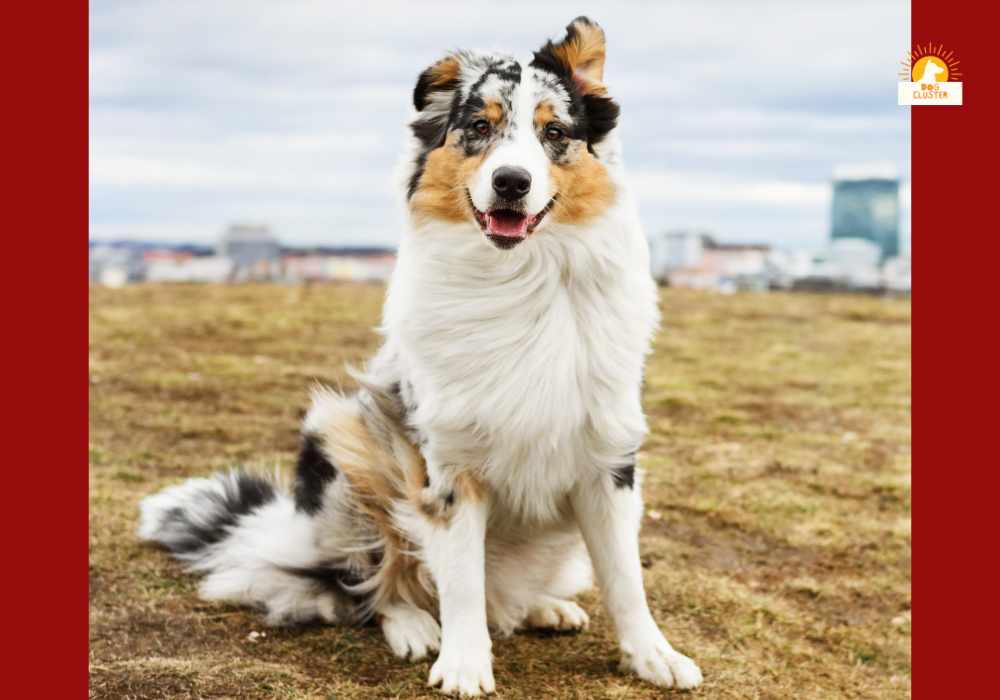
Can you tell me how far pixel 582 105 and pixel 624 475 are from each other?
1369mm

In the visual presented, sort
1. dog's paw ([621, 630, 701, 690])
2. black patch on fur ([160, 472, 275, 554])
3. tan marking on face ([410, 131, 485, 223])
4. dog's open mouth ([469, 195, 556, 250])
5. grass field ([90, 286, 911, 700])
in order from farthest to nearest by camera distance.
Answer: black patch on fur ([160, 472, 275, 554])
grass field ([90, 286, 911, 700])
dog's paw ([621, 630, 701, 690])
tan marking on face ([410, 131, 485, 223])
dog's open mouth ([469, 195, 556, 250])

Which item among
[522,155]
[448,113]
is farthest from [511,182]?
[448,113]

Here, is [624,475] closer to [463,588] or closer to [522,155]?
[463,588]

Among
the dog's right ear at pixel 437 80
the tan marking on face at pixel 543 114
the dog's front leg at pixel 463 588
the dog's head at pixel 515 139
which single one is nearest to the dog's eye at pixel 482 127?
the dog's head at pixel 515 139

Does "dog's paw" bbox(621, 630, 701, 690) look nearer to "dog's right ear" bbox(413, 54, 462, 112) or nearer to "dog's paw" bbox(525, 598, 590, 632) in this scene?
"dog's paw" bbox(525, 598, 590, 632)

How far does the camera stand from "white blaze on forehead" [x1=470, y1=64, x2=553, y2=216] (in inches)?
142

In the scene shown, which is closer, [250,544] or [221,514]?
[250,544]

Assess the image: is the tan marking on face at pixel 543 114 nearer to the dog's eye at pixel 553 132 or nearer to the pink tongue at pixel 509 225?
the dog's eye at pixel 553 132

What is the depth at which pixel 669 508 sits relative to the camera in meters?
6.48

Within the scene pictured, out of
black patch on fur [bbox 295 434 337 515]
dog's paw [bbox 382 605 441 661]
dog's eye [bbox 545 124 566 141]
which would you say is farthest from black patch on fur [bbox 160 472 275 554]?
dog's eye [bbox 545 124 566 141]

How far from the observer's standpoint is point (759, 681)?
422 centimetres

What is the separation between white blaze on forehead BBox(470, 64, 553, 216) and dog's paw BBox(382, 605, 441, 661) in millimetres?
1749

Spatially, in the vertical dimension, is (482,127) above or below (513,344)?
above

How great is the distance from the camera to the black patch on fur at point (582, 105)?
150 inches
